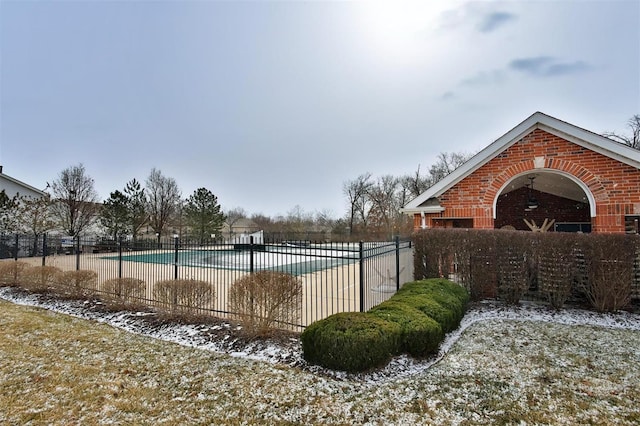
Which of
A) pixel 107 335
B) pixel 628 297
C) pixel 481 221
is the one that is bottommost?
pixel 107 335

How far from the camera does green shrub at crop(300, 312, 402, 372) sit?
3.88 m

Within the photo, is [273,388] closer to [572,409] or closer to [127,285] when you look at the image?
[572,409]

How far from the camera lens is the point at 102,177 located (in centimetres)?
3419

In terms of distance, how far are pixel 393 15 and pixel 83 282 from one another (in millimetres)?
11453

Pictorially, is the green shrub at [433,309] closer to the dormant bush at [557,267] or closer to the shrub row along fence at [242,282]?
the shrub row along fence at [242,282]

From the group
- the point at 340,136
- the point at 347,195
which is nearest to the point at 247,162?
the point at 340,136

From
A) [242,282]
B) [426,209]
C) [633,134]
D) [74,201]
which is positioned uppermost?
[633,134]

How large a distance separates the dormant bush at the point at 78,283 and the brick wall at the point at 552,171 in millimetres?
10023

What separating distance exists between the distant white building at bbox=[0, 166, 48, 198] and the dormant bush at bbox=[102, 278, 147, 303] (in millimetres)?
25431

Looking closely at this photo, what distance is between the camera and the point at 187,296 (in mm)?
6402

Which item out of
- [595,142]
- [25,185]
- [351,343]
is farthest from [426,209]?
[25,185]

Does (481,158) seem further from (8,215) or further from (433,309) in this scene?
(8,215)

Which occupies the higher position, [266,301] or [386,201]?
[386,201]

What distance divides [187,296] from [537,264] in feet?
24.3
